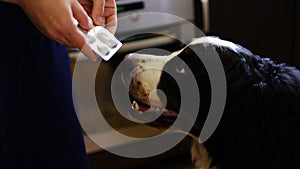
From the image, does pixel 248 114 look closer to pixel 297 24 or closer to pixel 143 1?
pixel 143 1

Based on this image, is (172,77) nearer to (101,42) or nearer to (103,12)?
(103,12)

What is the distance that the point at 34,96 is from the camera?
1.02m

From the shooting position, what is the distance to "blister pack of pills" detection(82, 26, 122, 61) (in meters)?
0.73

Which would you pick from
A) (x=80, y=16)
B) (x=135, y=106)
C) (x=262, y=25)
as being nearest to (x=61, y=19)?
(x=80, y=16)

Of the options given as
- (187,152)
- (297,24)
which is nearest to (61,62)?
(187,152)

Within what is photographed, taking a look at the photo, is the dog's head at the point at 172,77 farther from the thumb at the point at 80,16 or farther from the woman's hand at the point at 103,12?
the thumb at the point at 80,16

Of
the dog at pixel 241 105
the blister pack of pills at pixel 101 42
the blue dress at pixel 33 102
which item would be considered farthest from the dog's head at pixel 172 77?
the blister pack of pills at pixel 101 42

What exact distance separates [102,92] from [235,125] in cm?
90

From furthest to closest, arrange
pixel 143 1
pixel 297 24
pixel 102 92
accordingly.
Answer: pixel 297 24, pixel 102 92, pixel 143 1

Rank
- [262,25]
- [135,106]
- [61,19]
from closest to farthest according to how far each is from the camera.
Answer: [61,19] < [135,106] < [262,25]

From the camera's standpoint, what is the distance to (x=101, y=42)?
74 cm

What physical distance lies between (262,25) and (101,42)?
1330 mm

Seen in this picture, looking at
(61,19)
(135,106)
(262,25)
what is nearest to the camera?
(61,19)

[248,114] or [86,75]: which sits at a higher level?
[248,114]
